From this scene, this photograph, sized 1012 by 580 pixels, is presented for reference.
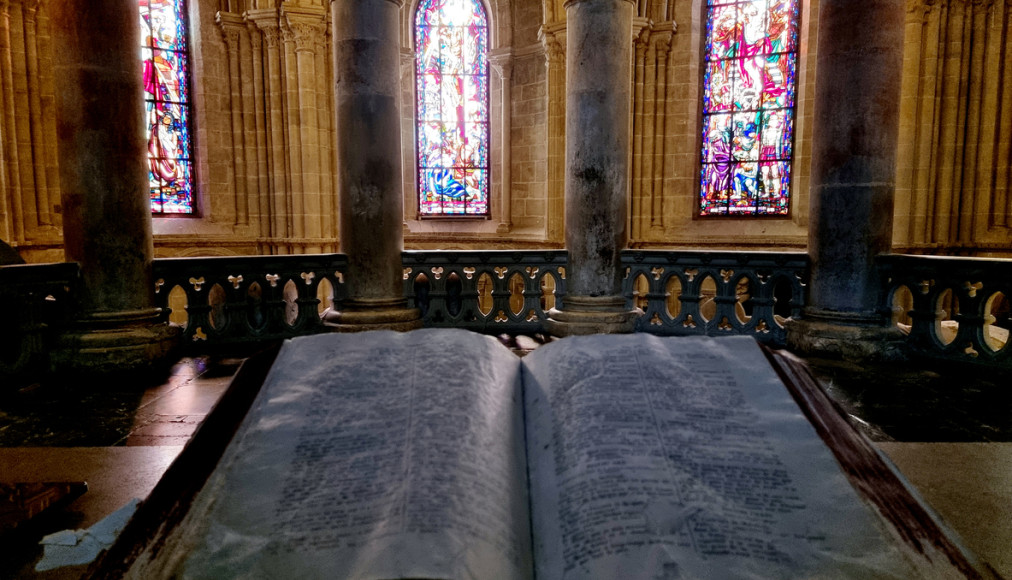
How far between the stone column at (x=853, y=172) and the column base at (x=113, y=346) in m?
5.27

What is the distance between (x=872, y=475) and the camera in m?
1.37

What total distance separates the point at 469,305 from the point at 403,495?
5952mm

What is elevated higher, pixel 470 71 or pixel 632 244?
pixel 470 71

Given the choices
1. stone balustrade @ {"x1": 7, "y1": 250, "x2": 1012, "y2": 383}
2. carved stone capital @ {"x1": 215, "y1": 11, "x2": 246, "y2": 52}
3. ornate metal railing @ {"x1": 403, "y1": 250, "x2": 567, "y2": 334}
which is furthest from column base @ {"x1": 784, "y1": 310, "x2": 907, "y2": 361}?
carved stone capital @ {"x1": 215, "y1": 11, "x2": 246, "y2": 52}

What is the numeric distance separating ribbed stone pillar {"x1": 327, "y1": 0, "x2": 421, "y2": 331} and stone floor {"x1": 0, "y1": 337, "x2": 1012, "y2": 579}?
1.26 metres

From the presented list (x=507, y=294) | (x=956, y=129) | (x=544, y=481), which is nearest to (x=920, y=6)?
(x=956, y=129)

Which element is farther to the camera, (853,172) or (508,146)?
(508,146)

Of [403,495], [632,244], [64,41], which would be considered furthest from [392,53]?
[632,244]

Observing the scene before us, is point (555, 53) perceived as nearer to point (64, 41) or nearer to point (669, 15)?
point (669, 15)

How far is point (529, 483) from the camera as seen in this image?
1331 millimetres

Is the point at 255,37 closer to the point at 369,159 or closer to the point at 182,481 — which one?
the point at 369,159

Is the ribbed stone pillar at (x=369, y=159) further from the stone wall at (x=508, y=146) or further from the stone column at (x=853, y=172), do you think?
the stone wall at (x=508, y=146)

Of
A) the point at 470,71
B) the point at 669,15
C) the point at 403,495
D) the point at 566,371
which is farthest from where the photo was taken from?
the point at 470,71

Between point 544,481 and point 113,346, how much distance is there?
4685 mm
